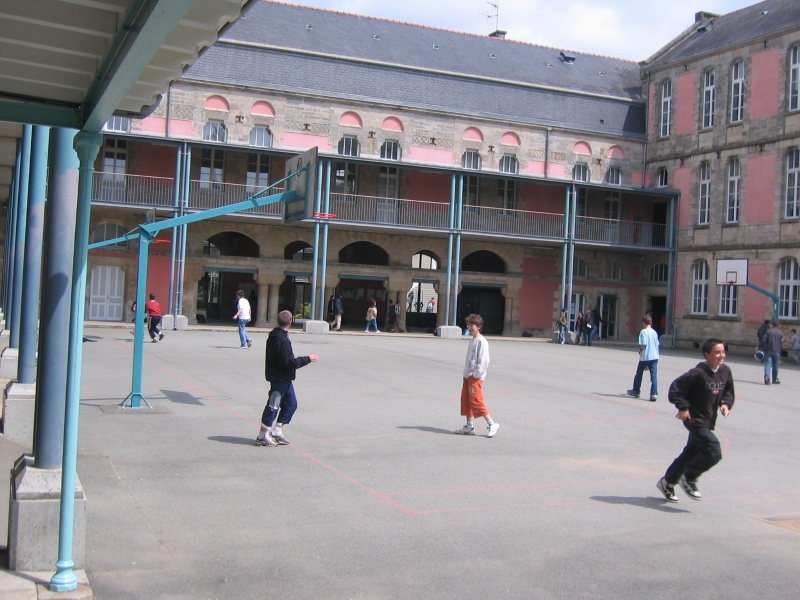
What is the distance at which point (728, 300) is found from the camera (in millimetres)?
34906

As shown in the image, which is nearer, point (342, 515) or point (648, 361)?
point (342, 515)

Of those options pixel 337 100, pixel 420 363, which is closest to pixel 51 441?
pixel 420 363

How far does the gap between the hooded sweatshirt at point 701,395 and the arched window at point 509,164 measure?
3173cm

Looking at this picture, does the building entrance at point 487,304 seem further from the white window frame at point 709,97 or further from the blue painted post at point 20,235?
the blue painted post at point 20,235

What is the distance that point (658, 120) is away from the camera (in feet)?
131

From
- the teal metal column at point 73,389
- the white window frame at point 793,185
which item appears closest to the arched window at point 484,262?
the white window frame at point 793,185

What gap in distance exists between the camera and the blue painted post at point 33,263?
26.0 feet

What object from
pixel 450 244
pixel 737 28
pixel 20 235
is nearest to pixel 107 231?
pixel 450 244

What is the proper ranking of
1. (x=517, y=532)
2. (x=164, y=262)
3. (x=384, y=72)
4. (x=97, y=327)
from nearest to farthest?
1. (x=517, y=532)
2. (x=97, y=327)
3. (x=164, y=262)
4. (x=384, y=72)

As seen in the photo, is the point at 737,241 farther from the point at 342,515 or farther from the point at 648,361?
the point at 342,515

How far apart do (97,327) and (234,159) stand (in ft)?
30.4

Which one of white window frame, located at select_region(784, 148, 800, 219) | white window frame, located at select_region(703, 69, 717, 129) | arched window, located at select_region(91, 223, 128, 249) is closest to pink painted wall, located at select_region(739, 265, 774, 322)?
white window frame, located at select_region(784, 148, 800, 219)

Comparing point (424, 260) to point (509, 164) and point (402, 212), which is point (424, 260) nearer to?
point (402, 212)

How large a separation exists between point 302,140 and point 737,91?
17.5m
